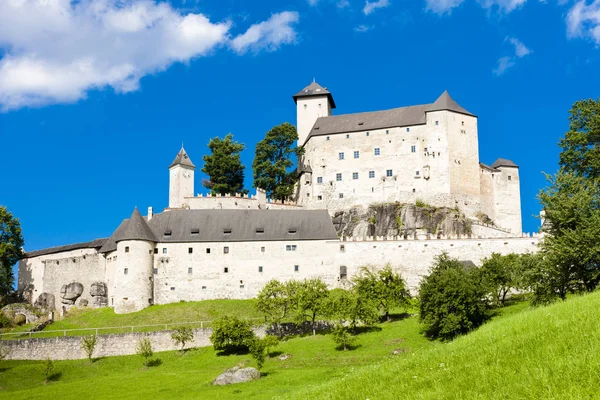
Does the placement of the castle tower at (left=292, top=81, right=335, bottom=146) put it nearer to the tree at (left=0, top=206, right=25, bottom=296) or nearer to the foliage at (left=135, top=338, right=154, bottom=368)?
the tree at (left=0, top=206, right=25, bottom=296)

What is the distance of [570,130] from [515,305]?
1751 centimetres

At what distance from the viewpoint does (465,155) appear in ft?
289

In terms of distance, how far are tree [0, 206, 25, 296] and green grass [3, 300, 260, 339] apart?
9333 mm

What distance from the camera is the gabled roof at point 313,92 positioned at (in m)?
105

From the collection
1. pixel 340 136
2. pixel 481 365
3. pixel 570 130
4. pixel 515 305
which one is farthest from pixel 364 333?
pixel 340 136

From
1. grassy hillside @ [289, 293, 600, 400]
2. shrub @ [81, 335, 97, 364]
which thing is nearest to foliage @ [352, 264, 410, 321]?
shrub @ [81, 335, 97, 364]

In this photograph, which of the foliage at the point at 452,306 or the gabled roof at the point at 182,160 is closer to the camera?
the foliage at the point at 452,306

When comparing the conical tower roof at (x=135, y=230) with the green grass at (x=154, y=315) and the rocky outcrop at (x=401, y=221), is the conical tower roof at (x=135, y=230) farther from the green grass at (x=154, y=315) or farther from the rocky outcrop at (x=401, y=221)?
the rocky outcrop at (x=401, y=221)

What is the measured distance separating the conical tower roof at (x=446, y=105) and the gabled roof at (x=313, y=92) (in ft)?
68.4

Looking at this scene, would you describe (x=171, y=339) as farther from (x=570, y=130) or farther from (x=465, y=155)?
(x=465, y=155)

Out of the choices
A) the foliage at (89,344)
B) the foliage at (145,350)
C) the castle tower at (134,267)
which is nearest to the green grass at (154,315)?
the castle tower at (134,267)

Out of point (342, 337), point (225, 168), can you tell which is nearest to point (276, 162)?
point (225, 168)

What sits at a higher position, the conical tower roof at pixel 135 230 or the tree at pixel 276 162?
the tree at pixel 276 162

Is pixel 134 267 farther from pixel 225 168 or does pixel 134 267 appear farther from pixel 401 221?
pixel 401 221
